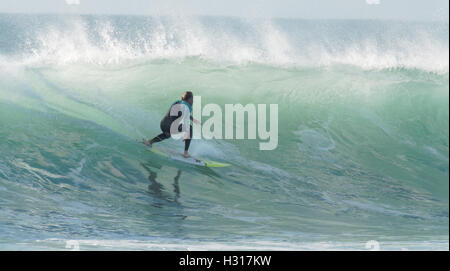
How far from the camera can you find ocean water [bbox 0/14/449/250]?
20.7ft

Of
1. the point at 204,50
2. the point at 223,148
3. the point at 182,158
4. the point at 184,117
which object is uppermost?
the point at 204,50

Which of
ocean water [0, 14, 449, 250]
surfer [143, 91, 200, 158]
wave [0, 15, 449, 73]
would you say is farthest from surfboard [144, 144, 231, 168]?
wave [0, 15, 449, 73]

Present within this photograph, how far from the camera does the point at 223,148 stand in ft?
29.0

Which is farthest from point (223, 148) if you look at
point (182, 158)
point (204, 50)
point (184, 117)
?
point (204, 50)

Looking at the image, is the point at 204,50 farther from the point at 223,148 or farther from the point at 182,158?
the point at 182,158

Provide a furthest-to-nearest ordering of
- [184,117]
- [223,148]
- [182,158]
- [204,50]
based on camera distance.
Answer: [204,50] → [223,148] → [182,158] → [184,117]

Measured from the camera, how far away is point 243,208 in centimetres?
715

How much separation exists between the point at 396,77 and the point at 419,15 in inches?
917

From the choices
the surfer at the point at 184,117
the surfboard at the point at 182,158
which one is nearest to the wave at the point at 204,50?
the surfboard at the point at 182,158

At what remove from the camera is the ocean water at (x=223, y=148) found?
6316 mm

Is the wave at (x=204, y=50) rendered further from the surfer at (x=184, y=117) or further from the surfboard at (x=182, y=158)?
the surfer at (x=184, y=117)
